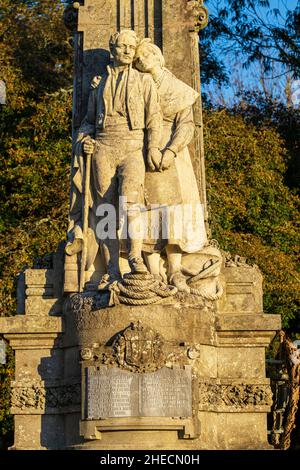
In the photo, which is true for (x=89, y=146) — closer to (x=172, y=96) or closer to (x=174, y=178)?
(x=174, y=178)

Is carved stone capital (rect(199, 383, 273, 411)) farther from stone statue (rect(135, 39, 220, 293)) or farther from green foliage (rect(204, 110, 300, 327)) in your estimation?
green foliage (rect(204, 110, 300, 327))

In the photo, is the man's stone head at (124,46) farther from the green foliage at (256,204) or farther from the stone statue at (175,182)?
the green foliage at (256,204)

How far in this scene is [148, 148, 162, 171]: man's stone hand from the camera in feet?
56.2

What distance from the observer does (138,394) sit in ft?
52.9

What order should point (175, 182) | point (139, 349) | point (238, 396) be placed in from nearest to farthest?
point (139, 349) < point (238, 396) < point (175, 182)

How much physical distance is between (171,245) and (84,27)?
305 cm

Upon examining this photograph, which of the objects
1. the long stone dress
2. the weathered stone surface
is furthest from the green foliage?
the weathered stone surface

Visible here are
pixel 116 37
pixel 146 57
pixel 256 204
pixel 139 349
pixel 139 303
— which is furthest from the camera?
pixel 256 204

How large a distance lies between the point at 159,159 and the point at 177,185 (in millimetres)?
379

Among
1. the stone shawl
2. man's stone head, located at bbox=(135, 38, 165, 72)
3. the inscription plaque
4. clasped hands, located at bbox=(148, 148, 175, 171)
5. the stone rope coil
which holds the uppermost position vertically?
man's stone head, located at bbox=(135, 38, 165, 72)

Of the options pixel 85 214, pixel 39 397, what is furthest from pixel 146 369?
pixel 85 214

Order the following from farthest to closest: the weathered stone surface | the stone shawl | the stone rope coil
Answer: the stone shawl
the weathered stone surface
the stone rope coil

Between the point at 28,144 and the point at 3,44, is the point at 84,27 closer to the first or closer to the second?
the point at 28,144

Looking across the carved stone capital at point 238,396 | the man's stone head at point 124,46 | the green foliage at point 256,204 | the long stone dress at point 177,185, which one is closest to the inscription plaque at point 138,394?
the carved stone capital at point 238,396
